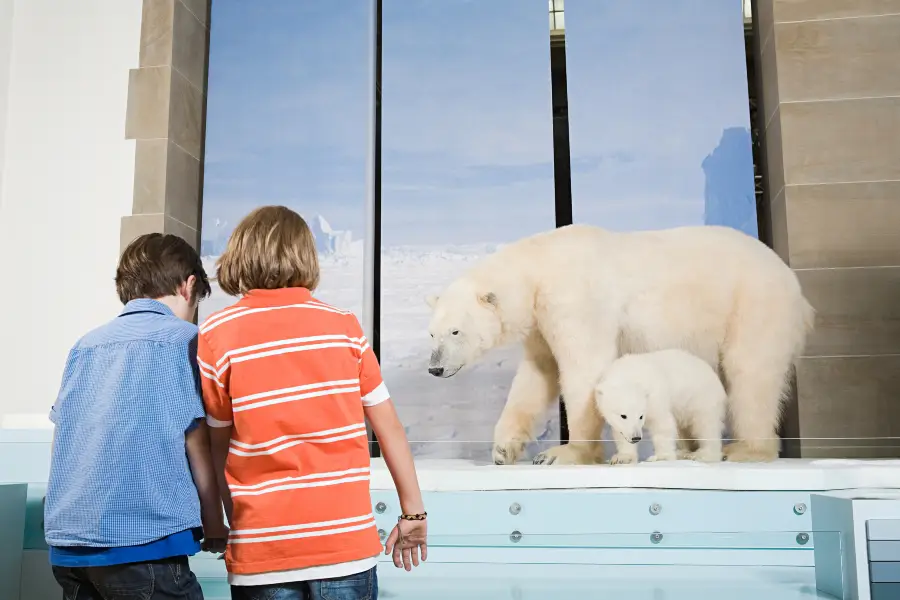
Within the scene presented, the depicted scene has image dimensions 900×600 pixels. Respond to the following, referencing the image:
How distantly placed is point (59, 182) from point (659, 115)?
7.86 ft

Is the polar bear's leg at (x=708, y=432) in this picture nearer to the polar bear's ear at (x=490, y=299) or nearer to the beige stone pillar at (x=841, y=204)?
the beige stone pillar at (x=841, y=204)

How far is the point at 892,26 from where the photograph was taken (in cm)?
298

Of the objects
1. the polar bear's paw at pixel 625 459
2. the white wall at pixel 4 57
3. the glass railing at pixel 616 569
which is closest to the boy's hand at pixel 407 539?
the glass railing at pixel 616 569

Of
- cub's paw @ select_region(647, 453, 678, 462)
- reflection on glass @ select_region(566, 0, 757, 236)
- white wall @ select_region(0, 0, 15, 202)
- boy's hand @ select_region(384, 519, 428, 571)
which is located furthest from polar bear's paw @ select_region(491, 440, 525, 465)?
white wall @ select_region(0, 0, 15, 202)

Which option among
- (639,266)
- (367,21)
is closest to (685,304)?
(639,266)

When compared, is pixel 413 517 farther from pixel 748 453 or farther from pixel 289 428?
pixel 748 453

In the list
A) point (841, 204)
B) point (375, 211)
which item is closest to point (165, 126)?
point (375, 211)

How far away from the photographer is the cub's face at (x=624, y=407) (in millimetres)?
2617

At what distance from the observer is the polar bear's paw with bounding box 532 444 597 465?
271 centimetres

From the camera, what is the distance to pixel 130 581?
3.50ft

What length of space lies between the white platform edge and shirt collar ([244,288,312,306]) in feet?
3.63

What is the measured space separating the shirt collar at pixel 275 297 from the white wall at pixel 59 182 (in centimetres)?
226

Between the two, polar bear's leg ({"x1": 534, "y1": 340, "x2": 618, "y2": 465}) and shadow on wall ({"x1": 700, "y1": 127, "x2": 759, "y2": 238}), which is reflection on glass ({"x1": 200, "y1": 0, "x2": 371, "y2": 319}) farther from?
shadow on wall ({"x1": 700, "y1": 127, "x2": 759, "y2": 238})

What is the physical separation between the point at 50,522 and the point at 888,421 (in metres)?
2.71
